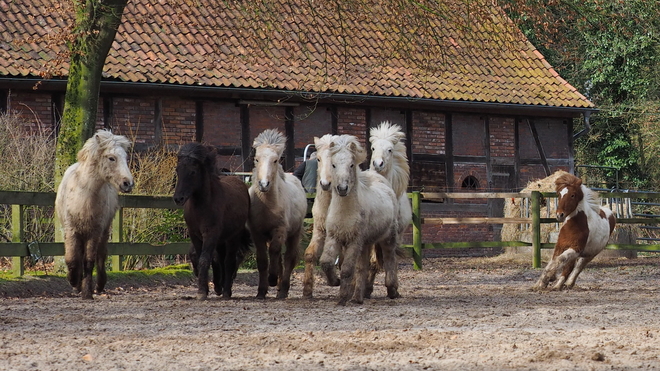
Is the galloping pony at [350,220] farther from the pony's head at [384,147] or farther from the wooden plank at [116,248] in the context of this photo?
the wooden plank at [116,248]

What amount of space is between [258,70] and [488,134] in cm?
705

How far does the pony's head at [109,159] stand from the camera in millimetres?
11297

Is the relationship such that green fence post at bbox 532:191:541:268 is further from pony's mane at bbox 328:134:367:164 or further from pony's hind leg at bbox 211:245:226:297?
pony's mane at bbox 328:134:367:164

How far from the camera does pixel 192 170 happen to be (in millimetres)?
10992

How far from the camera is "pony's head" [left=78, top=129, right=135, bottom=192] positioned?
1130 centimetres

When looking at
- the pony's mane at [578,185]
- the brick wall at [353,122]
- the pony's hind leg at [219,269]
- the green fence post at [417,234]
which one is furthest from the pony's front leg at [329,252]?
the brick wall at [353,122]

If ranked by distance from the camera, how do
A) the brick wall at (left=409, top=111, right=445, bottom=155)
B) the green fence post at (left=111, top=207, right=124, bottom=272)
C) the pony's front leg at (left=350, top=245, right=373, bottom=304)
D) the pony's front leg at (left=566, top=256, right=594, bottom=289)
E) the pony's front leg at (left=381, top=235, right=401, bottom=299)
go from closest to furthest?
the pony's front leg at (left=350, top=245, right=373, bottom=304)
the pony's front leg at (left=381, top=235, right=401, bottom=299)
the pony's front leg at (left=566, top=256, right=594, bottom=289)
the green fence post at (left=111, top=207, right=124, bottom=272)
the brick wall at (left=409, top=111, right=445, bottom=155)

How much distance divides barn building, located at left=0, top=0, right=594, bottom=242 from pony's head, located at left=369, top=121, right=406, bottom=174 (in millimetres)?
4956

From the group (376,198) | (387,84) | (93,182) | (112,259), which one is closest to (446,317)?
(376,198)

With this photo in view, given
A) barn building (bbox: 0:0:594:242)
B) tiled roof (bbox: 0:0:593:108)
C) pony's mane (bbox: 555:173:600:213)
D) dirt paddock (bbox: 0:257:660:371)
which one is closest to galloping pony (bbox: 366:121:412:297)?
dirt paddock (bbox: 0:257:660:371)

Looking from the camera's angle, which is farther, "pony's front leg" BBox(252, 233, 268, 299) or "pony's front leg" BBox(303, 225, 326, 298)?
"pony's front leg" BBox(252, 233, 268, 299)

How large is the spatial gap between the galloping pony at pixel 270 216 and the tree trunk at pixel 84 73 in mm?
3199

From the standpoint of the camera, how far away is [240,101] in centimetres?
2373

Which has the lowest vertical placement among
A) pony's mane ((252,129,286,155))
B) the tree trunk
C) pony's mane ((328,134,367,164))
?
pony's mane ((328,134,367,164))
